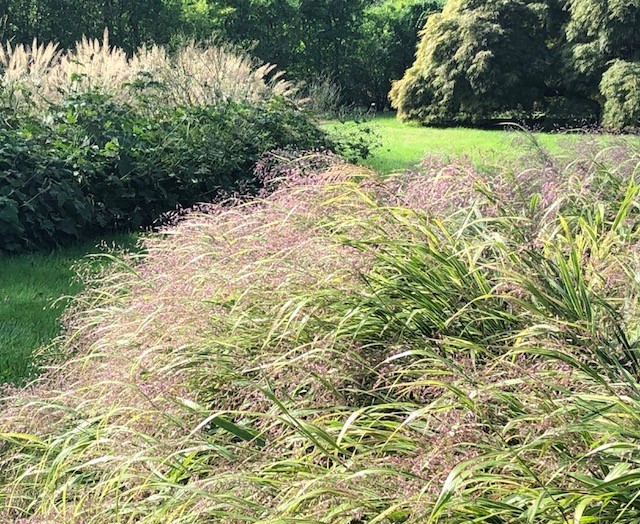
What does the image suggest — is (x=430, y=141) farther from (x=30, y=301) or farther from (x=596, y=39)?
(x=30, y=301)

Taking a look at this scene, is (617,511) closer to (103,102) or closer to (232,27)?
(103,102)

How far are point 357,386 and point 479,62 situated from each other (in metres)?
14.9

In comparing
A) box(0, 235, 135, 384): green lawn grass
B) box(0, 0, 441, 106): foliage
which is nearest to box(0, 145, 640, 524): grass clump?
box(0, 235, 135, 384): green lawn grass

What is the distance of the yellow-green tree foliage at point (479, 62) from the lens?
16047 millimetres

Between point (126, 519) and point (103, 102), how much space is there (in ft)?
17.1

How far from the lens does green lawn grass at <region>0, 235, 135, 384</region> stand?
3356mm

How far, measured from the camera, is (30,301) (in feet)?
13.7

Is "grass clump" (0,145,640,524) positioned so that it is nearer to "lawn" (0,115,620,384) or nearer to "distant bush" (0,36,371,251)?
"lawn" (0,115,620,384)

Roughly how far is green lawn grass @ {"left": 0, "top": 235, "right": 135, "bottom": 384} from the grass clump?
36 centimetres

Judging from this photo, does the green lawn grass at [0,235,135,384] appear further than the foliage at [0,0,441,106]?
No

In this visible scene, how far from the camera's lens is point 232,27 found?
72.2 ft

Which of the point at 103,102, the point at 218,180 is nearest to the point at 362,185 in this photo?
the point at 218,180

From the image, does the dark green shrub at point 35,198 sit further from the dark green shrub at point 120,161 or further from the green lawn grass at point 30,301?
the green lawn grass at point 30,301

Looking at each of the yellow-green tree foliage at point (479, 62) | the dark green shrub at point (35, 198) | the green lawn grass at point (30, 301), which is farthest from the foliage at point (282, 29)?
the green lawn grass at point (30, 301)
